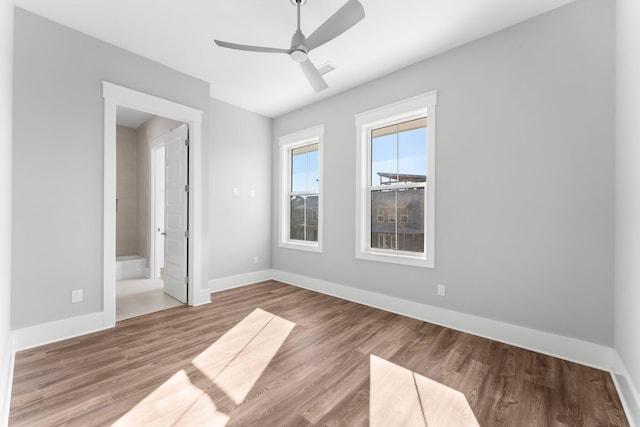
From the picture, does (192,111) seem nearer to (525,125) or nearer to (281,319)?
(281,319)

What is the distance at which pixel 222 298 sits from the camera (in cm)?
396

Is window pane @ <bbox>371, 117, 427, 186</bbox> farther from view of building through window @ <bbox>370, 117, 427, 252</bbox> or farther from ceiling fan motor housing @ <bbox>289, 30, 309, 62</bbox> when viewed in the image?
ceiling fan motor housing @ <bbox>289, 30, 309, 62</bbox>

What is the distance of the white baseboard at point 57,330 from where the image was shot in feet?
7.98

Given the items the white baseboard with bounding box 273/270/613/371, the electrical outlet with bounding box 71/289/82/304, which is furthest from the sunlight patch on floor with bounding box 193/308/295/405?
the electrical outlet with bounding box 71/289/82/304

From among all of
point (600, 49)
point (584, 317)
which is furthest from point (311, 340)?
point (600, 49)

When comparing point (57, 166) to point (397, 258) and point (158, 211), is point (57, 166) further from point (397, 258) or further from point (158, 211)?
point (397, 258)

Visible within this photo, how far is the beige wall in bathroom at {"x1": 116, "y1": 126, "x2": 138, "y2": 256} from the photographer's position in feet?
18.2

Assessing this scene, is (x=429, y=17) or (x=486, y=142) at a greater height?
(x=429, y=17)

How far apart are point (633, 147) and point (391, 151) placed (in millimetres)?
2179

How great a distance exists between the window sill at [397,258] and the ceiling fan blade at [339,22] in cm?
242

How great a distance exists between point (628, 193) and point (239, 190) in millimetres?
4405

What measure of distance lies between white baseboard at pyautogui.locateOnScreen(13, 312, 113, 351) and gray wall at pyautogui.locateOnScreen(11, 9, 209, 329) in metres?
0.05

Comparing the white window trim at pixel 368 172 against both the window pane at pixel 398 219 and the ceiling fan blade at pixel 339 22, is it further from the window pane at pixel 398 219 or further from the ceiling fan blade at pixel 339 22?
the ceiling fan blade at pixel 339 22

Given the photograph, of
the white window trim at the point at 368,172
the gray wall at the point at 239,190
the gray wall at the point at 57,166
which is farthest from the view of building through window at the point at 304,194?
the gray wall at the point at 57,166
